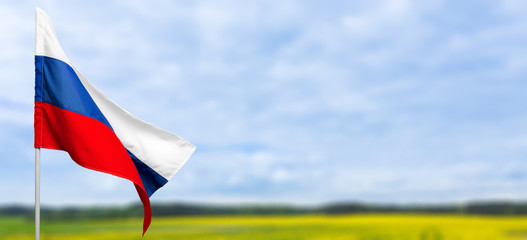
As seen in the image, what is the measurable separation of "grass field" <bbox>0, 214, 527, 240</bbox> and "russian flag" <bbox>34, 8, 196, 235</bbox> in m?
11.4

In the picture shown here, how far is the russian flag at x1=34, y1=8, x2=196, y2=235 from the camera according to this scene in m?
5.23

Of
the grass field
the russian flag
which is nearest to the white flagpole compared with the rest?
the russian flag

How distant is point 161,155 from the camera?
19.5 ft

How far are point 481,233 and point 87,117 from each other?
18149 millimetres

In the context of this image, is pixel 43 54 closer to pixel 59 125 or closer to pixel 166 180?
pixel 59 125

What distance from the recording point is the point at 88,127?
17.7 feet

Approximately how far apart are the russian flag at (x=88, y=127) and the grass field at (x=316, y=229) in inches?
449

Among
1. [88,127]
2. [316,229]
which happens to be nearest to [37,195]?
[88,127]

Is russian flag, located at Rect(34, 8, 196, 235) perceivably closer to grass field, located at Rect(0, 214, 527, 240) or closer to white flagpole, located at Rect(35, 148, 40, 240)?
white flagpole, located at Rect(35, 148, 40, 240)

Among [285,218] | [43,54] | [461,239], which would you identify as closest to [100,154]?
[43,54]

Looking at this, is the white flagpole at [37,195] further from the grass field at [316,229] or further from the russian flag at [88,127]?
the grass field at [316,229]

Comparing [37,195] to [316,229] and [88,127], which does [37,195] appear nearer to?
[88,127]

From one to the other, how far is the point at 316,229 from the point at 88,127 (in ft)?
56.2

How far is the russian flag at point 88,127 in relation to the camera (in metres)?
5.23
